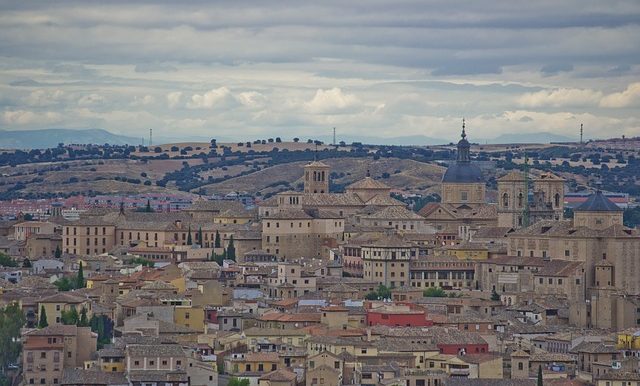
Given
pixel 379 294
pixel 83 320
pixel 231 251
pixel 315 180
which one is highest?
pixel 315 180

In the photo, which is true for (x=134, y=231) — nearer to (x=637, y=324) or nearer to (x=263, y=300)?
(x=263, y=300)

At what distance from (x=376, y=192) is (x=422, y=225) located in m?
12.6

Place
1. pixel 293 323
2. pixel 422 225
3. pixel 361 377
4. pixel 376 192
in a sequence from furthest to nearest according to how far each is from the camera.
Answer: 1. pixel 376 192
2. pixel 422 225
3. pixel 293 323
4. pixel 361 377

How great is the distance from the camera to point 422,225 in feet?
418

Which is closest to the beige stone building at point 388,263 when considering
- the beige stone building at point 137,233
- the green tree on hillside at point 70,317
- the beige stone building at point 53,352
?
the beige stone building at point 137,233

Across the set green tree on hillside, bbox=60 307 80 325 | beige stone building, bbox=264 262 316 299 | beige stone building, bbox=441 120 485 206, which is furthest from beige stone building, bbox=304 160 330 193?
green tree on hillside, bbox=60 307 80 325

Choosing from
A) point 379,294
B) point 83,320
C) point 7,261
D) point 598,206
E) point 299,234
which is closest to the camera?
point 83,320

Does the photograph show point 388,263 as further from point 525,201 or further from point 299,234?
point 525,201

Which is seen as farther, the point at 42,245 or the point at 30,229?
the point at 30,229

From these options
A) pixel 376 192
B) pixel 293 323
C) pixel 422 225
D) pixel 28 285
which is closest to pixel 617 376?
pixel 293 323

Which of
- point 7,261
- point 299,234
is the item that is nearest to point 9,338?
point 7,261

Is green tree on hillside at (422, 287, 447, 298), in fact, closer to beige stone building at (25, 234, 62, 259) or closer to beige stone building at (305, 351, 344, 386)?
beige stone building at (305, 351, 344, 386)

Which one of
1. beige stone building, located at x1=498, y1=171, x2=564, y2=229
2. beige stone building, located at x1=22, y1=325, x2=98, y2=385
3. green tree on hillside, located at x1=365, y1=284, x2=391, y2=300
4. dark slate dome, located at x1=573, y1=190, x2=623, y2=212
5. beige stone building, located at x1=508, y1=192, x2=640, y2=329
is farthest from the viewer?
beige stone building, located at x1=498, y1=171, x2=564, y2=229

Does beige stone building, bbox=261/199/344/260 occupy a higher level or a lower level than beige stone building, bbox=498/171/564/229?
lower
